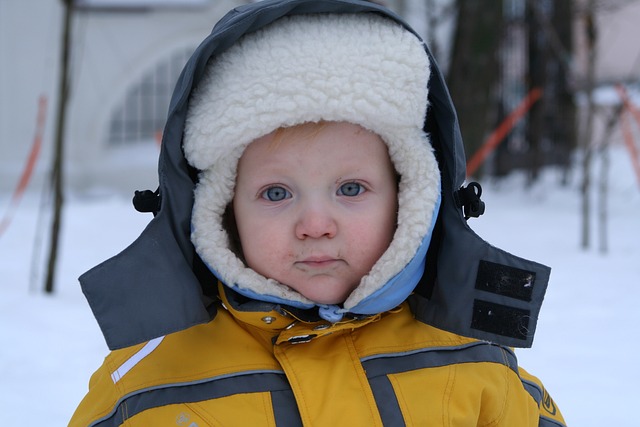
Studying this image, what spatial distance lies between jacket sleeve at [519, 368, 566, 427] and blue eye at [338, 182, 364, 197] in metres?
0.66

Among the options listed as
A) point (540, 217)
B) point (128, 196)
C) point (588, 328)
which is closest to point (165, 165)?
point (588, 328)

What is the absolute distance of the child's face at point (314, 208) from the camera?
1.68 m

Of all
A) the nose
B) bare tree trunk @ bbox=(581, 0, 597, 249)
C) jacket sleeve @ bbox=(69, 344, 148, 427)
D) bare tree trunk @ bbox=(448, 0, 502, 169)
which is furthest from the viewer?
bare tree trunk @ bbox=(448, 0, 502, 169)

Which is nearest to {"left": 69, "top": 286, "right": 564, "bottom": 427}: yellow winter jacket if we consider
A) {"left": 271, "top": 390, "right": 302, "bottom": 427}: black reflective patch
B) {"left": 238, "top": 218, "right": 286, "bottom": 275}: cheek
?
{"left": 271, "top": 390, "right": 302, "bottom": 427}: black reflective patch

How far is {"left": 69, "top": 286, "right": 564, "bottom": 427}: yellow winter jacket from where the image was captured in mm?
1677

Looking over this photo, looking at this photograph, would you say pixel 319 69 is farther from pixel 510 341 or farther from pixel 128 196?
pixel 128 196

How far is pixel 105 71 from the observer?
952 cm

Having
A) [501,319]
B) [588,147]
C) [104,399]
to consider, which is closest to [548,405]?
[501,319]

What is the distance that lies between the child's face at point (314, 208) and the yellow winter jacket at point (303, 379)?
117mm

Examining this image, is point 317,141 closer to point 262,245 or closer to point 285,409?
point 262,245

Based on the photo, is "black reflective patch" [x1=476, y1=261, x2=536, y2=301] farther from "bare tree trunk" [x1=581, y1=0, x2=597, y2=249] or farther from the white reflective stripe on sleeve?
"bare tree trunk" [x1=581, y1=0, x2=597, y2=249]

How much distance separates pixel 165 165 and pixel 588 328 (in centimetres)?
257

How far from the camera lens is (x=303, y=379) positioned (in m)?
1.70

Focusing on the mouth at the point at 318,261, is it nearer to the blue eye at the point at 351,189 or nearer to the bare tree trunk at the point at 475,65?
the blue eye at the point at 351,189
